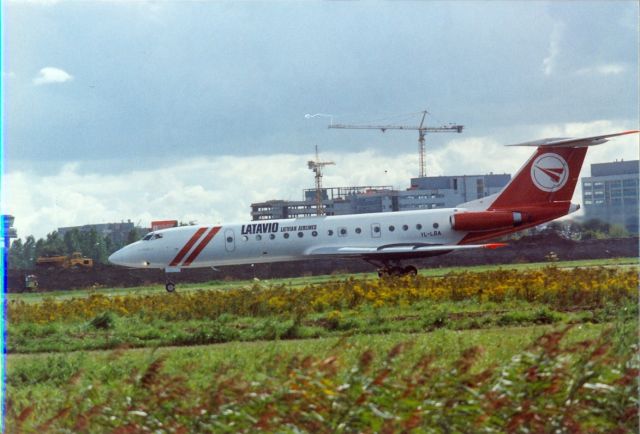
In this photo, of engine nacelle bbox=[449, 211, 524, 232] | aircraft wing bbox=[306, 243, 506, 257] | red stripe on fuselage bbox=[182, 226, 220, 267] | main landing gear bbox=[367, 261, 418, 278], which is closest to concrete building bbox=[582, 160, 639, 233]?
engine nacelle bbox=[449, 211, 524, 232]

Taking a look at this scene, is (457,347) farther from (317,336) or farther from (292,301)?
(292,301)

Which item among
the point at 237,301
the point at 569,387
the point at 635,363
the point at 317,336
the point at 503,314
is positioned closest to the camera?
the point at 569,387

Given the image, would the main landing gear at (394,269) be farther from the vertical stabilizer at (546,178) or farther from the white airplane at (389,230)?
the vertical stabilizer at (546,178)

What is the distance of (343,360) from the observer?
11.6 meters

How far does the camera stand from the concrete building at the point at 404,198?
6058 inches

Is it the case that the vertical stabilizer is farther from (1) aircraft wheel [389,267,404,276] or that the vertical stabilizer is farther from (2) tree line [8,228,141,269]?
(2) tree line [8,228,141,269]

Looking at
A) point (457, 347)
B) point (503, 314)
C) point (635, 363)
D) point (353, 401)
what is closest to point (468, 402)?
point (353, 401)

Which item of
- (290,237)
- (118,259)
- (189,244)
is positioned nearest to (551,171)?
(290,237)

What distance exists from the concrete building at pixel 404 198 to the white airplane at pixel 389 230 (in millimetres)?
112136

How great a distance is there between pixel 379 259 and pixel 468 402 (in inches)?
1169

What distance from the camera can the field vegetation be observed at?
27.4ft

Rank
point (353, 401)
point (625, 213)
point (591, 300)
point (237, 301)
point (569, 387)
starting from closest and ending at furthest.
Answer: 1. point (353, 401)
2. point (569, 387)
3. point (591, 300)
4. point (237, 301)
5. point (625, 213)

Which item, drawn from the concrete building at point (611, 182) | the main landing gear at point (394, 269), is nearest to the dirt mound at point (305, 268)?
the concrete building at point (611, 182)

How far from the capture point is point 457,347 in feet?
43.8
